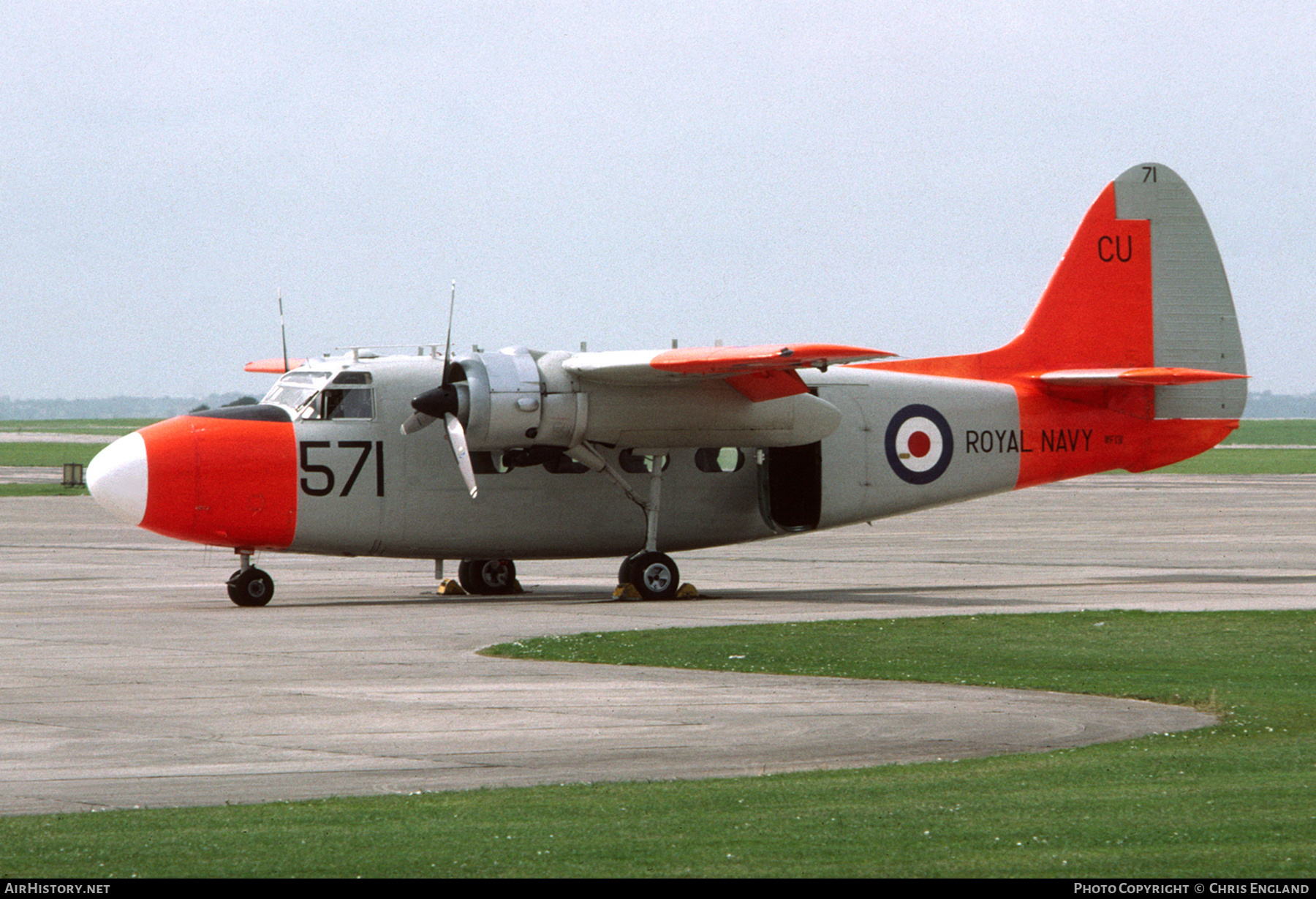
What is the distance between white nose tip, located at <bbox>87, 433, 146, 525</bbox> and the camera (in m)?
23.2

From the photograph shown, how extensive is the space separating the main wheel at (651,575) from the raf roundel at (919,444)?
421 cm

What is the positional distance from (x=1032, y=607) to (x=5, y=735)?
14.2m

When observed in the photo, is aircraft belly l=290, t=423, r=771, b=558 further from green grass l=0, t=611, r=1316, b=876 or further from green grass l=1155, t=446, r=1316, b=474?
green grass l=1155, t=446, r=1316, b=474

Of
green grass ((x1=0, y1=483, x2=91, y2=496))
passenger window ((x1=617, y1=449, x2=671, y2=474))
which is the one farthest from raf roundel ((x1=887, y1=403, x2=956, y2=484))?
green grass ((x1=0, y1=483, x2=91, y2=496))

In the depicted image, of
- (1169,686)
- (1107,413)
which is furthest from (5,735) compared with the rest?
(1107,413)

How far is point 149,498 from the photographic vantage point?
23.2 metres

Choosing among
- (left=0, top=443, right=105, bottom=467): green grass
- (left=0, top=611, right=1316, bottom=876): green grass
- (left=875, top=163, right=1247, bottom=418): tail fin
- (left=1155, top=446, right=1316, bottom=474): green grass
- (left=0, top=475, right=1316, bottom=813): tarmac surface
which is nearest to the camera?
(left=0, top=611, right=1316, bottom=876): green grass

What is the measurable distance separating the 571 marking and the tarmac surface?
1.65m

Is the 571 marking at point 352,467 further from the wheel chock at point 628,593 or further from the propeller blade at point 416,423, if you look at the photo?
the wheel chock at point 628,593

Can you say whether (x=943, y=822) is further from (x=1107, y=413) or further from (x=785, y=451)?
(x=1107, y=413)

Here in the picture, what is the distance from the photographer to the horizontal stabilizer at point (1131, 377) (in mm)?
27344

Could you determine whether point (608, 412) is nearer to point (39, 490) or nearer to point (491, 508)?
point (491, 508)

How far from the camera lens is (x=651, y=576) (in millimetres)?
25250

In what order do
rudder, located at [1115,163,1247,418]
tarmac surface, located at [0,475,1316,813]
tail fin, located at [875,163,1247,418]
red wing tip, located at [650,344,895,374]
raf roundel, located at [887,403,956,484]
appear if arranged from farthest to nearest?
rudder, located at [1115,163,1247,418] → tail fin, located at [875,163,1247,418] → raf roundel, located at [887,403,956,484] → red wing tip, located at [650,344,895,374] → tarmac surface, located at [0,475,1316,813]
